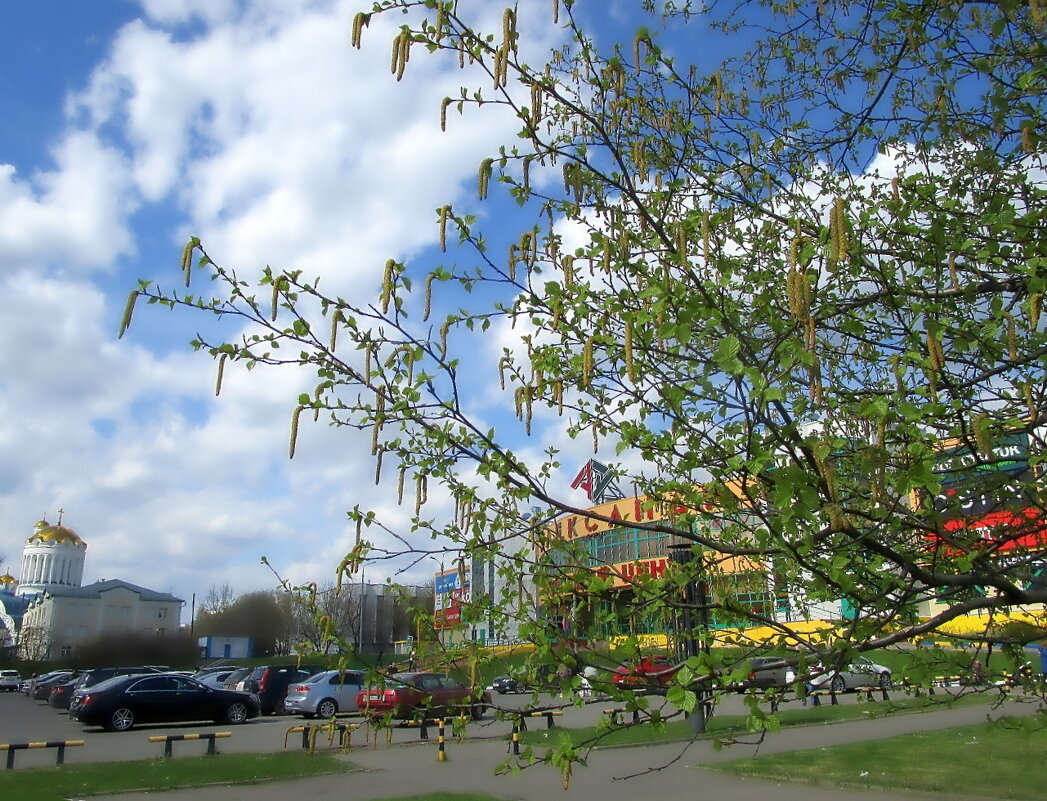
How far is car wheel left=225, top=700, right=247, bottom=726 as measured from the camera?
2202cm

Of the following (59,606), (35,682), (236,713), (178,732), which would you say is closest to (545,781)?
(178,732)

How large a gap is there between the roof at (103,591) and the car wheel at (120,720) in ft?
208

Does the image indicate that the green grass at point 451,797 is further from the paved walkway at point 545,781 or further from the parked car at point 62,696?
the parked car at point 62,696

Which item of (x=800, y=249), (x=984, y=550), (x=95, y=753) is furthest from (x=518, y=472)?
(x=95, y=753)

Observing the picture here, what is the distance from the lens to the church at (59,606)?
71812 millimetres

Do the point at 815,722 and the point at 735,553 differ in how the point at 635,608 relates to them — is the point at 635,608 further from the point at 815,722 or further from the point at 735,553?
the point at 815,722

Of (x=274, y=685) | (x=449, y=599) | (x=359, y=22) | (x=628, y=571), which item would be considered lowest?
(x=274, y=685)

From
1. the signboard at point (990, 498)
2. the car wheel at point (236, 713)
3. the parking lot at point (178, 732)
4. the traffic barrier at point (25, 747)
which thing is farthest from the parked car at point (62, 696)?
the signboard at point (990, 498)

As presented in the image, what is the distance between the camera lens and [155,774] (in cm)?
1184

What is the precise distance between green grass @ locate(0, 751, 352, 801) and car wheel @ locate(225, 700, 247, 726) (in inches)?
346

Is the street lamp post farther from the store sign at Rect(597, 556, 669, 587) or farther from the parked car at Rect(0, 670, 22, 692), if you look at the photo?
the parked car at Rect(0, 670, 22, 692)

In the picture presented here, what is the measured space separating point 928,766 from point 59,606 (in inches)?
3097

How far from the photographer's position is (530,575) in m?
4.73

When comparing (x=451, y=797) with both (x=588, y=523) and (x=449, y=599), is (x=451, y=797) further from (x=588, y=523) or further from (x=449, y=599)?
(x=588, y=523)
